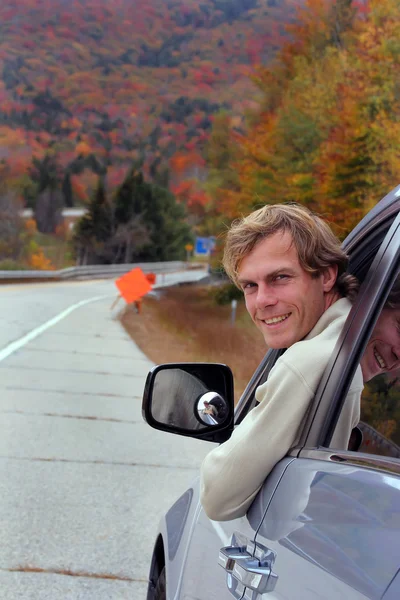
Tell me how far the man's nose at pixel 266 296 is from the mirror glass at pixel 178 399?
0.34 metres

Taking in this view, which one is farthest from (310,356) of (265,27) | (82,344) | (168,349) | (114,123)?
(114,123)

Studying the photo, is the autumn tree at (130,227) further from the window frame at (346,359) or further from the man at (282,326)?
the window frame at (346,359)

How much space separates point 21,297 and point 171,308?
714cm

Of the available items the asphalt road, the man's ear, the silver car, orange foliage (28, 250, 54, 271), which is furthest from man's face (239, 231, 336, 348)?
orange foliage (28, 250, 54, 271)

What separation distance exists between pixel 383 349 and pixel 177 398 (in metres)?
0.62

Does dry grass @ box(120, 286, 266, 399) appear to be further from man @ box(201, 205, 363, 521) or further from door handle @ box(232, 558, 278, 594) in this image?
door handle @ box(232, 558, 278, 594)

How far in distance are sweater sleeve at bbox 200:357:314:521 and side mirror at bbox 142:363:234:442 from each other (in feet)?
1.21

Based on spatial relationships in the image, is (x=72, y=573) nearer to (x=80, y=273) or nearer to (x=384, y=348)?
(x=384, y=348)

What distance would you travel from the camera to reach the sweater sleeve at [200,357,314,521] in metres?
1.85

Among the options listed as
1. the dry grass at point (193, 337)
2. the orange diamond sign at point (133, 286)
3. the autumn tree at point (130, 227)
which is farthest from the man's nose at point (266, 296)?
the autumn tree at point (130, 227)

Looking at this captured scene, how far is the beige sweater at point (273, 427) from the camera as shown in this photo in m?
1.86

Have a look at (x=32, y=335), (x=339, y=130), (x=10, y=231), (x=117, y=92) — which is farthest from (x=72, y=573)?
(x=117, y=92)

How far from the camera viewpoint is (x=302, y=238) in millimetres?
2125

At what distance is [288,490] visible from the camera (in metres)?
1.75
